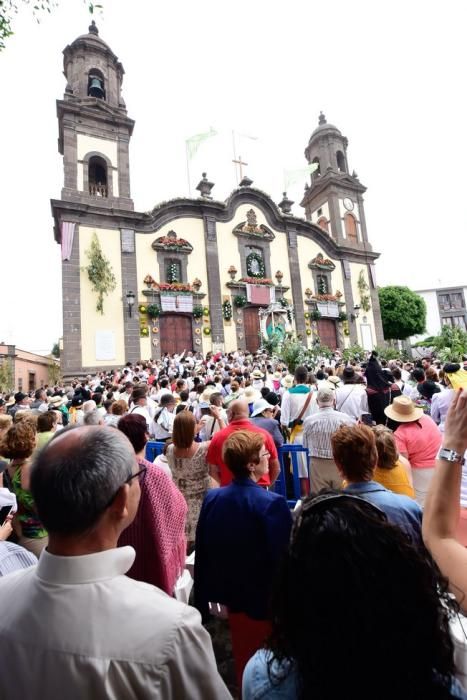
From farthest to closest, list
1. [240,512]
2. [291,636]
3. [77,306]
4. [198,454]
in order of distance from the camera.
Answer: [77,306] < [198,454] < [240,512] < [291,636]

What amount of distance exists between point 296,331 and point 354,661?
25.3 m

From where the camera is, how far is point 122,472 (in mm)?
1427

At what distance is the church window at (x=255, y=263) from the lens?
83.6 feet

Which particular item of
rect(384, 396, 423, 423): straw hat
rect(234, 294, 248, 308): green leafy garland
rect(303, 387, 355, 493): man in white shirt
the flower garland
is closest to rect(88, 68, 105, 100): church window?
the flower garland

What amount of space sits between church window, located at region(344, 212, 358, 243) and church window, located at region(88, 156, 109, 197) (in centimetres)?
1874

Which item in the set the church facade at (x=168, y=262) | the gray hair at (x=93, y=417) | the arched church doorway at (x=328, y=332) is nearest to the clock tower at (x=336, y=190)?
the church facade at (x=168, y=262)

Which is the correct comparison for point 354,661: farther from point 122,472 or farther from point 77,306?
point 77,306

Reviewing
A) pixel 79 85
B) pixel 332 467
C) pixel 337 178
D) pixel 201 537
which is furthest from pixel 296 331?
pixel 201 537

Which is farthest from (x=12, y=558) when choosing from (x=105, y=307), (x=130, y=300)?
(x=105, y=307)

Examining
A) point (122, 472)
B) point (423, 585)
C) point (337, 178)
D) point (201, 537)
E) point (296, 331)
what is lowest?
point (201, 537)

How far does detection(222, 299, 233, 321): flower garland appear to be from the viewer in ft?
77.7

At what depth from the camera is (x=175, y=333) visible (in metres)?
22.3

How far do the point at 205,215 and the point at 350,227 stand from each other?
13339mm

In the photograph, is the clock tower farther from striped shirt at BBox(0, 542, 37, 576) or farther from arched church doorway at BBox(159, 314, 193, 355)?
striped shirt at BBox(0, 542, 37, 576)
